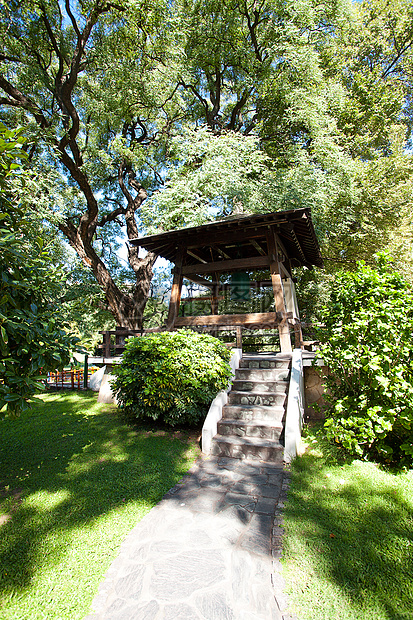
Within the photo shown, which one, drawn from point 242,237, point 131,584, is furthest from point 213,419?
point 242,237

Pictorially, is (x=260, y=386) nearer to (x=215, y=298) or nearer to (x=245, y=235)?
(x=245, y=235)

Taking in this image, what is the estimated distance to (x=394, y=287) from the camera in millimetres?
4262

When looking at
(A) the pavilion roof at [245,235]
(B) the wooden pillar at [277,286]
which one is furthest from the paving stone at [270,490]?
(A) the pavilion roof at [245,235]

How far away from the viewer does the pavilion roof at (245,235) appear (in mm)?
7145

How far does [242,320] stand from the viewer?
7625mm

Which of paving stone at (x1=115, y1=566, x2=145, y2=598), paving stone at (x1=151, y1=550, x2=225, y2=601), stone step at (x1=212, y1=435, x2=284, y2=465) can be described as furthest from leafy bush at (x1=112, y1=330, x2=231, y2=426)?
paving stone at (x1=115, y1=566, x2=145, y2=598)

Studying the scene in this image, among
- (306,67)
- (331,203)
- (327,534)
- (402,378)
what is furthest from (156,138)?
(327,534)

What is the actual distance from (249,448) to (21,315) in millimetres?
3465

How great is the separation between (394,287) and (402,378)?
1239 mm

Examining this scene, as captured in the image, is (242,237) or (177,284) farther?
(177,284)

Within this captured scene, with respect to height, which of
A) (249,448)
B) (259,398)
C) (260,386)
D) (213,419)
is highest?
(260,386)

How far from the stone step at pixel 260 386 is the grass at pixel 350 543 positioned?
191 centimetres

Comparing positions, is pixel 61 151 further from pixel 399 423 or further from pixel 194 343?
pixel 399 423

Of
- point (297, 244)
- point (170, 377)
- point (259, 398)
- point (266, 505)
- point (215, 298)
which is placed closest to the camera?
point (266, 505)
